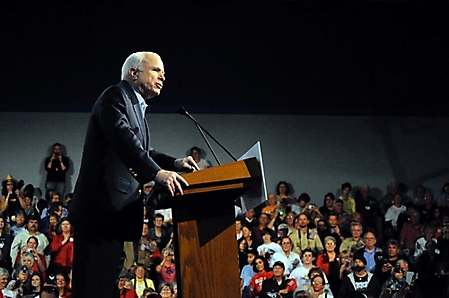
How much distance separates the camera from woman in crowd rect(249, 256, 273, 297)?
718 centimetres

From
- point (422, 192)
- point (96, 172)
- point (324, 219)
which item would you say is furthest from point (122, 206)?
point (422, 192)

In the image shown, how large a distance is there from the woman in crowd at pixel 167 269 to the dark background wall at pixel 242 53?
4118 mm

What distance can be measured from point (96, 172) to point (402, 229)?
6.81 metres

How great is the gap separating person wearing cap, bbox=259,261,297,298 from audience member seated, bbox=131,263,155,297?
103 centimetres

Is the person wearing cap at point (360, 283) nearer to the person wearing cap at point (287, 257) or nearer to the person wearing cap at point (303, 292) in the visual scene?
the person wearing cap at point (287, 257)

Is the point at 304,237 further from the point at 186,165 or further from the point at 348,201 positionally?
the point at 186,165

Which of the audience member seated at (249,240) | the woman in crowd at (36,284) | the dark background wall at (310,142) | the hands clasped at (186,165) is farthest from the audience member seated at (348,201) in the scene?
the hands clasped at (186,165)

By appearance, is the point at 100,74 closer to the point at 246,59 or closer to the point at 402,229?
the point at 246,59

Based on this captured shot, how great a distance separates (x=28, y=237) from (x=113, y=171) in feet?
18.1

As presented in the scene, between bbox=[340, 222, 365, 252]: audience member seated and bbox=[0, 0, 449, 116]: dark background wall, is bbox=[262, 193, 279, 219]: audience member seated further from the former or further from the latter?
bbox=[0, 0, 449, 116]: dark background wall

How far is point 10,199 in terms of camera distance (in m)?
9.37

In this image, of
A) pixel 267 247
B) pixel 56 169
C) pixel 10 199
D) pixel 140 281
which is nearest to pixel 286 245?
pixel 267 247

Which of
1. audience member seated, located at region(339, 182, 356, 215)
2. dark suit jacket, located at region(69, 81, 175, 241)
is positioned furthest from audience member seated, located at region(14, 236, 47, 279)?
dark suit jacket, located at region(69, 81, 175, 241)

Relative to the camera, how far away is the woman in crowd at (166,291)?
6.80 m
